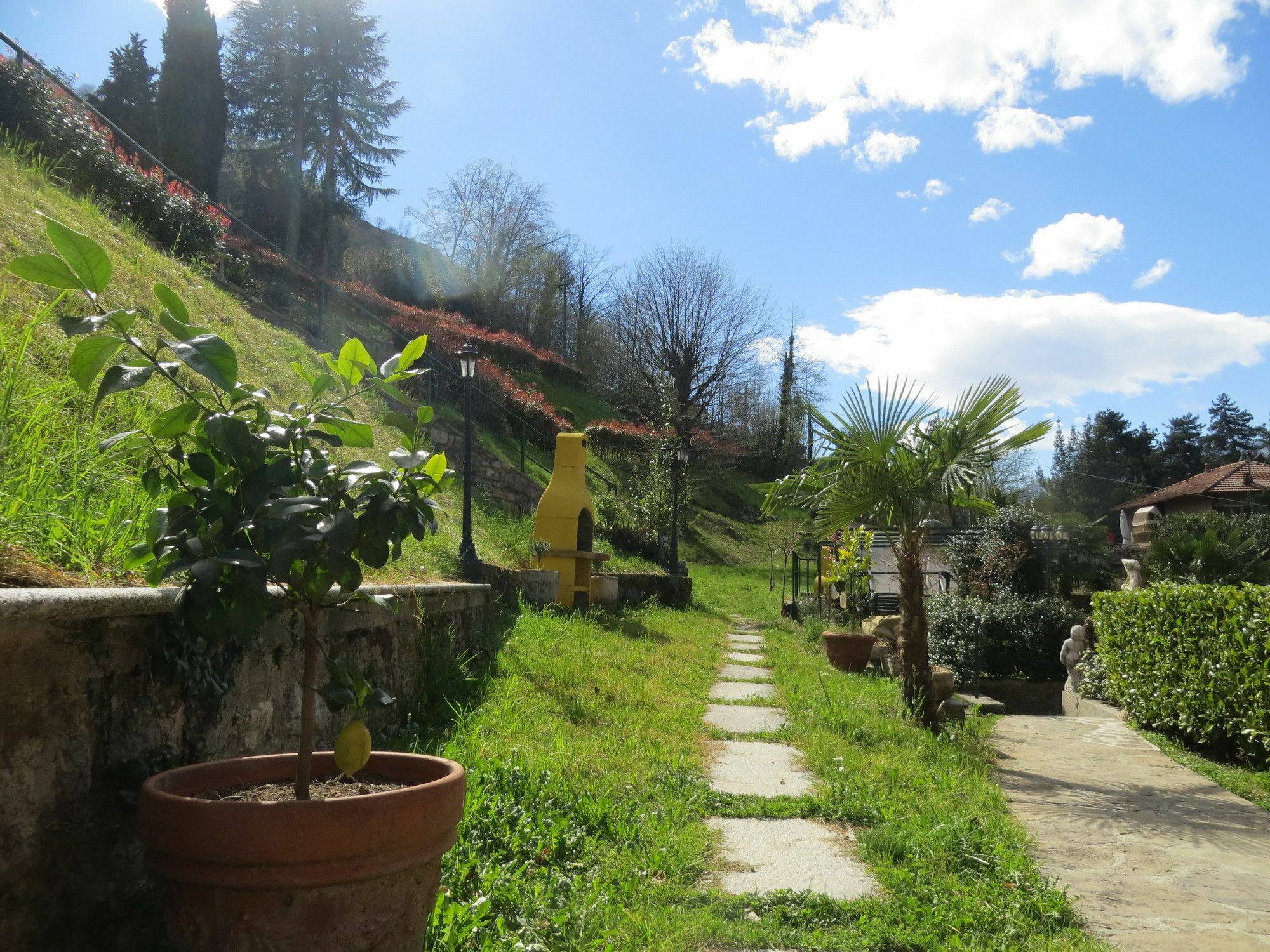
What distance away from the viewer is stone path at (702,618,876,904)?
114 inches

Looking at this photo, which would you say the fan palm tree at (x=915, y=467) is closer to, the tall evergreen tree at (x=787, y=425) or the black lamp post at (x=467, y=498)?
the black lamp post at (x=467, y=498)

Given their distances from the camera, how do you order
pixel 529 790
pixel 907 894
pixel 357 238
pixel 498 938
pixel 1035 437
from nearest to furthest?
pixel 498 938
pixel 907 894
pixel 529 790
pixel 1035 437
pixel 357 238

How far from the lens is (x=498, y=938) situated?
229 centimetres

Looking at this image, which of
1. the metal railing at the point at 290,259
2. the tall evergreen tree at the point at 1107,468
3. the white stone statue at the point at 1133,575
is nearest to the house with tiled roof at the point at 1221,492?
the tall evergreen tree at the point at 1107,468

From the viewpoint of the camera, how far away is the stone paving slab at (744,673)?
7623mm

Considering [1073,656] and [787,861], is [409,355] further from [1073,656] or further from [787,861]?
[1073,656]

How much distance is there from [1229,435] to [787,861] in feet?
183

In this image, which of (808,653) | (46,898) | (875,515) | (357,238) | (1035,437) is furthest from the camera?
(357,238)

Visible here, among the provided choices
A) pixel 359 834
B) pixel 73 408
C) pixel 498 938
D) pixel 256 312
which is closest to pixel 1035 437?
pixel 498 938

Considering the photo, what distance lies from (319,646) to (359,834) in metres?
0.50

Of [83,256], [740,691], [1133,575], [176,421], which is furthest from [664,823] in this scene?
[1133,575]

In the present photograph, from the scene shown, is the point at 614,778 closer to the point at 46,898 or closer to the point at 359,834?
the point at 359,834

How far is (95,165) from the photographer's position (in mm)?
9852

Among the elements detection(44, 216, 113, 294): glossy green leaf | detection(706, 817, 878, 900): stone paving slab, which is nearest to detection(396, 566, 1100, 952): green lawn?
detection(706, 817, 878, 900): stone paving slab
